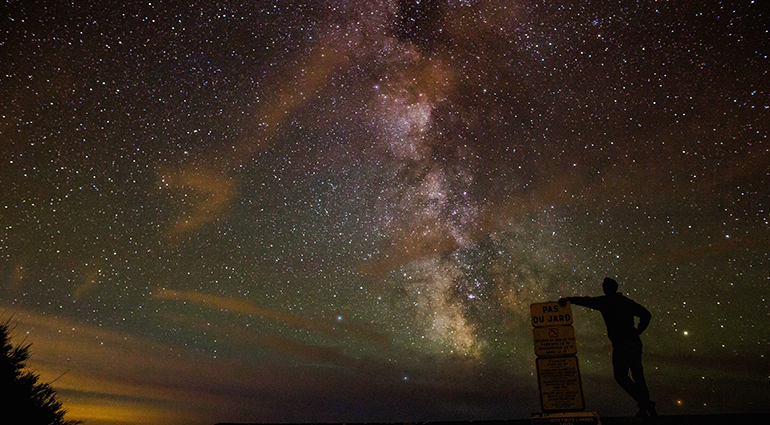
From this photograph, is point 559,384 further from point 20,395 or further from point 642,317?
point 20,395

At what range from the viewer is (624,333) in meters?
5.69

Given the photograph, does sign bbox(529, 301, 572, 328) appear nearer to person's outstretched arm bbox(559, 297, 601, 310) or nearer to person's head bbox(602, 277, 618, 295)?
person's outstretched arm bbox(559, 297, 601, 310)

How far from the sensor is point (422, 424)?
6.00m

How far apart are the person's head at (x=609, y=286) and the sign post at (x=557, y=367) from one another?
1384 millimetres

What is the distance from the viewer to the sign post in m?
4.56

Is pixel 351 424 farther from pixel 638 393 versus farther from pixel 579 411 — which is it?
pixel 638 393

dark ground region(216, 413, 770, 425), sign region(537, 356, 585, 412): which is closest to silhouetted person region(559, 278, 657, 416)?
dark ground region(216, 413, 770, 425)

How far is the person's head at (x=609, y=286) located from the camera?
19.6 feet

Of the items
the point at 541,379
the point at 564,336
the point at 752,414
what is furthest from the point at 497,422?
the point at 752,414

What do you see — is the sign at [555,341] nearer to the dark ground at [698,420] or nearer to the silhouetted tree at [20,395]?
the dark ground at [698,420]

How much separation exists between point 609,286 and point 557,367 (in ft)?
6.18

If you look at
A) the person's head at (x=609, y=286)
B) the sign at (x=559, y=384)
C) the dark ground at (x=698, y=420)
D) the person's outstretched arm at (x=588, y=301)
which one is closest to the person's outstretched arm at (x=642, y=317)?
the person's head at (x=609, y=286)

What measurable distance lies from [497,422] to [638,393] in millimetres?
1848

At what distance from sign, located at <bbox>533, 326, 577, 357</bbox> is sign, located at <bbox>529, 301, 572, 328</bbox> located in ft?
0.21
